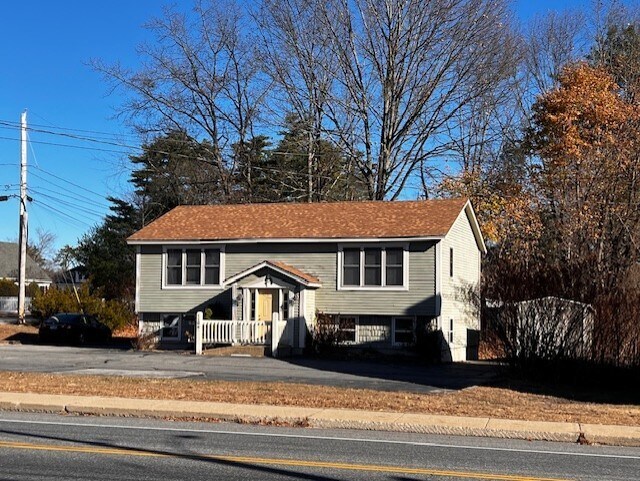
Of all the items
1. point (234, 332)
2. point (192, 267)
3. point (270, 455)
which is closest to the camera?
point (270, 455)

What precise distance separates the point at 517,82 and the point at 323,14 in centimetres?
1050

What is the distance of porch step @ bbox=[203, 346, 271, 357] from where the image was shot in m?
30.4

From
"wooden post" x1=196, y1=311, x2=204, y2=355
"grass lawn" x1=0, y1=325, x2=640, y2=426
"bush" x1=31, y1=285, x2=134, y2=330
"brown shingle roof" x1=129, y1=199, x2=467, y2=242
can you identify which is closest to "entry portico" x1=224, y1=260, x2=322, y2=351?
"wooden post" x1=196, y1=311, x2=204, y2=355

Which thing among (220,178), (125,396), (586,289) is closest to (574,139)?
(586,289)

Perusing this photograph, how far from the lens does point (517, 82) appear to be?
44000 millimetres

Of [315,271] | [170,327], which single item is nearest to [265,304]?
[315,271]

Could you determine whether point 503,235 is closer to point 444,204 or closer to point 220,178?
point 444,204

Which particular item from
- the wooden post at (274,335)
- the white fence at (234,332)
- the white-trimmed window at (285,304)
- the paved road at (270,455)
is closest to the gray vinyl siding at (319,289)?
the white-trimmed window at (285,304)

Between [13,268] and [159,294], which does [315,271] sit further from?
[13,268]

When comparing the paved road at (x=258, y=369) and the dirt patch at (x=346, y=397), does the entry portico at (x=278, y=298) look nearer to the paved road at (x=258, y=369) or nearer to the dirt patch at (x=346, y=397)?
the paved road at (x=258, y=369)

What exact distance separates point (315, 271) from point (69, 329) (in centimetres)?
1193

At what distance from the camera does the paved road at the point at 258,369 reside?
2205cm

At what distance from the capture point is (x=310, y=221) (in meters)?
34.2

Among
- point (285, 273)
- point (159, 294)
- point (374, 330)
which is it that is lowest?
point (374, 330)
